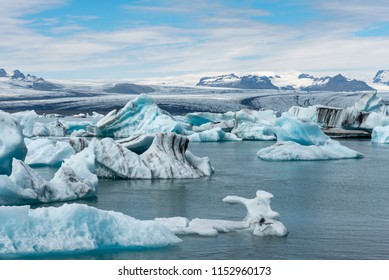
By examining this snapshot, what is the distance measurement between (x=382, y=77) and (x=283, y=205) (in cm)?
14833

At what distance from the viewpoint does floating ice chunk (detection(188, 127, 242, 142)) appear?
932 inches

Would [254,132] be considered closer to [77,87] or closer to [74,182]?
[74,182]

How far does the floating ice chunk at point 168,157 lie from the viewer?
39.2 ft

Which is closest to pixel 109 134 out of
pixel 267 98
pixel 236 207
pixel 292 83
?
pixel 236 207

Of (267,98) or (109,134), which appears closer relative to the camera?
(109,134)

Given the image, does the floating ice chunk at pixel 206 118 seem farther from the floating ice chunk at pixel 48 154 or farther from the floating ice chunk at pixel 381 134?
the floating ice chunk at pixel 48 154

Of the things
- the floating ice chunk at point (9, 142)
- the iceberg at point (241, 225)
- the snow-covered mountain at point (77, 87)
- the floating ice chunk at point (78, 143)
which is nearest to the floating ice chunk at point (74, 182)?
the floating ice chunk at point (9, 142)

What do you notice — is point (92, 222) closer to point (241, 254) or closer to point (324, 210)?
point (241, 254)

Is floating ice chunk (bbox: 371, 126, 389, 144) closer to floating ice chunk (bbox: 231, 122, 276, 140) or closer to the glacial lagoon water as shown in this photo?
floating ice chunk (bbox: 231, 122, 276, 140)

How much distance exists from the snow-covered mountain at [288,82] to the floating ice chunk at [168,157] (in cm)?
10451

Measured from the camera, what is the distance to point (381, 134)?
23812 mm

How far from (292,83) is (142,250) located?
134 m

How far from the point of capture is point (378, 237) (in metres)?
7.20

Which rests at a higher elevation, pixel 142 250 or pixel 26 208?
pixel 26 208
